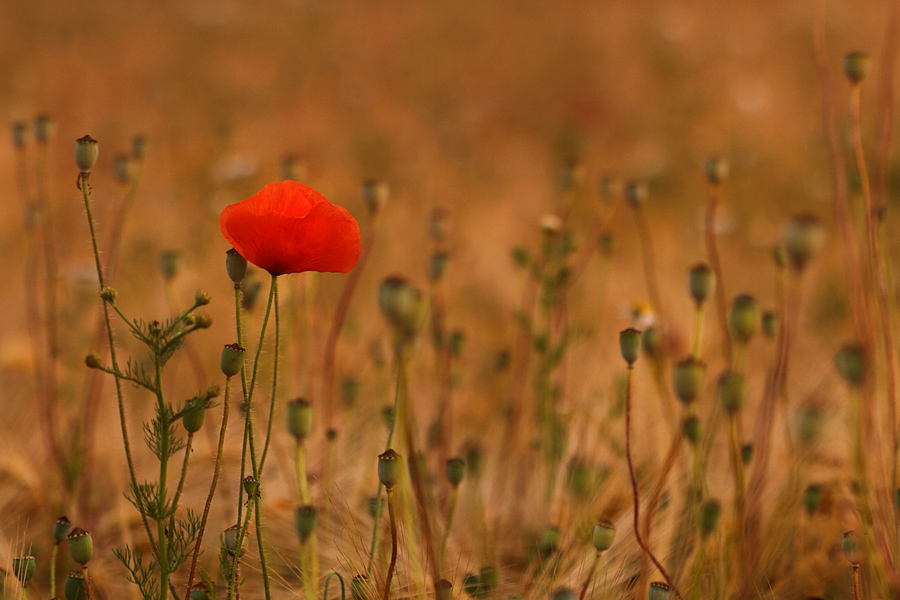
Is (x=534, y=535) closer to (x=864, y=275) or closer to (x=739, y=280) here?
(x=864, y=275)

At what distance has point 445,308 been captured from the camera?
2.40 m

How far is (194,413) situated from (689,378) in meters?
0.57

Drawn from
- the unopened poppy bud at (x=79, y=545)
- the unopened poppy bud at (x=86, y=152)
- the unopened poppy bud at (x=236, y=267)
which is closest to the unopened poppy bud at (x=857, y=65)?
the unopened poppy bud at (x=236, y=267)

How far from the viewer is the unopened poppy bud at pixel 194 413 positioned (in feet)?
2.50

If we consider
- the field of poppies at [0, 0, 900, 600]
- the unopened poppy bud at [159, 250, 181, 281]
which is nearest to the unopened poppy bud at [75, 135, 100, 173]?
the field of poppies at [0, 0, 900, 600]

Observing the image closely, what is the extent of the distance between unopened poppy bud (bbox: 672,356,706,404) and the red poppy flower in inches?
16.2

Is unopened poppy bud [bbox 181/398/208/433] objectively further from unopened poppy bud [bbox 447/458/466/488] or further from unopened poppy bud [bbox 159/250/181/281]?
→ unopened poppy bud [bbox 159/250/181/281]

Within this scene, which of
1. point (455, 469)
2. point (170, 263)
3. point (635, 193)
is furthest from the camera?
point (635, 193)

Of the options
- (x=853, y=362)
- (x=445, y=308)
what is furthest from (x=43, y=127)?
(x=445, y=308)

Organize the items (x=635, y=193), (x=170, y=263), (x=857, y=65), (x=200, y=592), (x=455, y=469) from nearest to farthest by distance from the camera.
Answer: (x=200, y=592)
(x=455, y=469)
(x=857, y=65)
(x=170, y=263)
(x=635, y=193)

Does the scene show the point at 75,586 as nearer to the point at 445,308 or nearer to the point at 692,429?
the point at 692,429

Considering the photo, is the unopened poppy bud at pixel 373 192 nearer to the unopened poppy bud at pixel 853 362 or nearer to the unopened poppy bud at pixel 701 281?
the unopened poppy bud at pixel 701 281

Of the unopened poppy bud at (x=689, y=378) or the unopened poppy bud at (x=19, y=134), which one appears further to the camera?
the unopened poppy bud at (x=19, y=134)

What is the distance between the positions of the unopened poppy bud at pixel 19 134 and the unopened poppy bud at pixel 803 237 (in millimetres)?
1187
